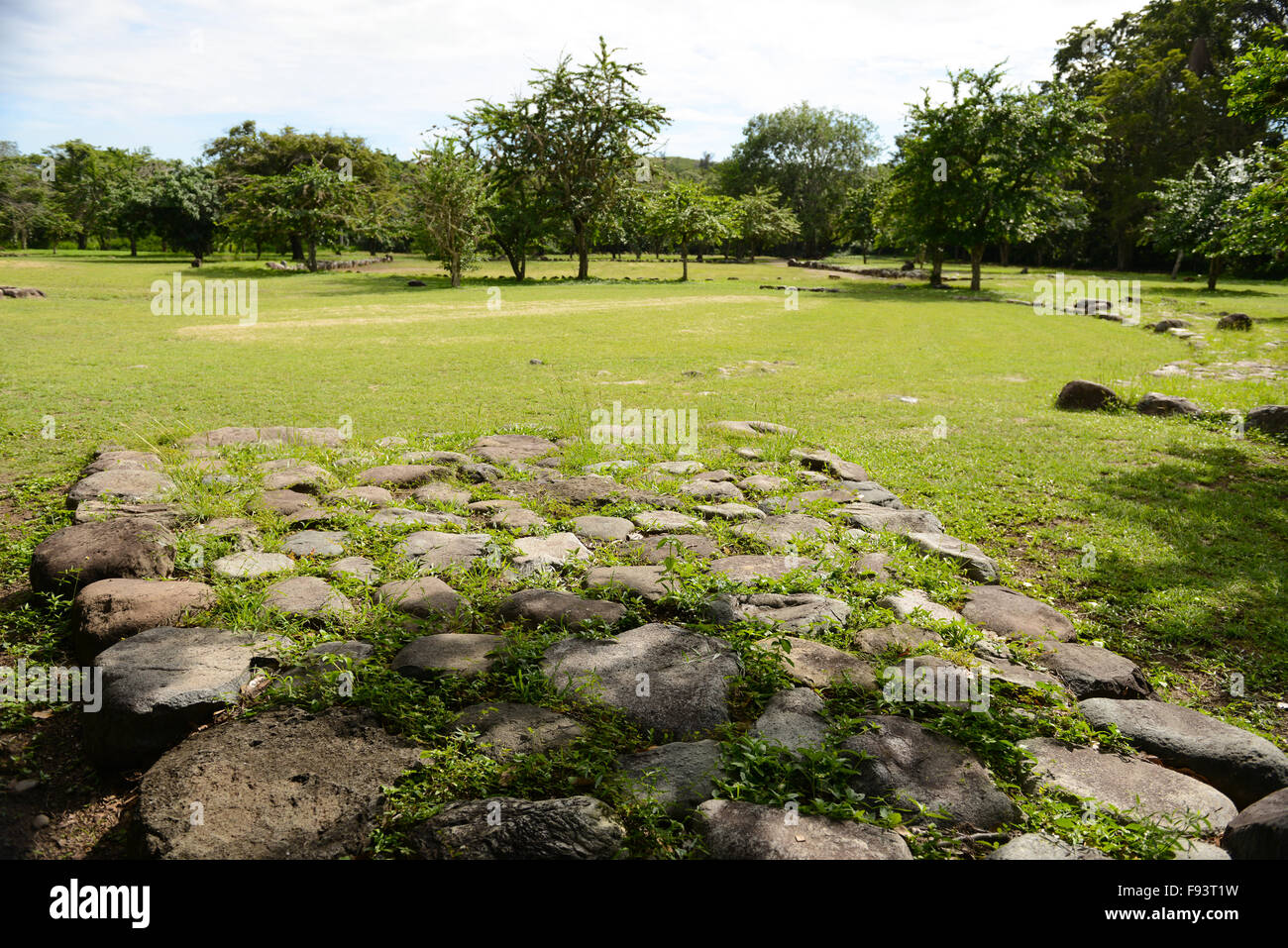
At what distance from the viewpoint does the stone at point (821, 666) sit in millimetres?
3584

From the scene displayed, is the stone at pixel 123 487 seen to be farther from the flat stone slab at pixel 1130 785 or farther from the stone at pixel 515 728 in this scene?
Result: the flat stone slab at pixel 1130 785

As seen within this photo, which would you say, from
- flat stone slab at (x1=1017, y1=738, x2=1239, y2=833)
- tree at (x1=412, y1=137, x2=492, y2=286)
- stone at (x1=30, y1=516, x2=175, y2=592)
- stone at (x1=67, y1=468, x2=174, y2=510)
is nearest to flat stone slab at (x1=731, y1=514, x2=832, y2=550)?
flat stone slab at (x1=1017, y1=738, x2=1239, y2=833)

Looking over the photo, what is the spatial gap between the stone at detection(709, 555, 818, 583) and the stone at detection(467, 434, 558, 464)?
9.92 feet

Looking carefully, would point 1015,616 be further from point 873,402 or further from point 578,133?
point 578,133

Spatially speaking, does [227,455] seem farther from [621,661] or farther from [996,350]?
[996,350]

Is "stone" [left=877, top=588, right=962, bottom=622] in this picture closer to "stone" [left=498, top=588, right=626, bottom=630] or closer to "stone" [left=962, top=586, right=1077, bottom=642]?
"stone" [left=962, top=586, right=1077, bottom=642]

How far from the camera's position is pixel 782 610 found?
14.3 ft

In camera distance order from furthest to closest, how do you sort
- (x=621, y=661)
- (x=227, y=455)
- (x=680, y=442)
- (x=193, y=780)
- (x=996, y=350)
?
1. (x=996, y=350)
2. (x=680, y=442)
3. (x=227, y=455)
4. (x=621, y=661)
5. (x=193, y=780)

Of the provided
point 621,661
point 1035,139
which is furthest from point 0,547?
point 1035,139

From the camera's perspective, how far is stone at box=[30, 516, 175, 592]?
4.14m

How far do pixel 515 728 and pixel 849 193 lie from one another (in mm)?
56801
